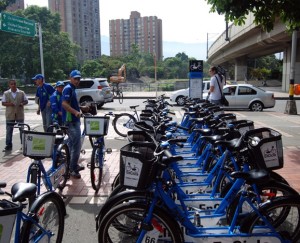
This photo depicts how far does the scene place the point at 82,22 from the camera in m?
100

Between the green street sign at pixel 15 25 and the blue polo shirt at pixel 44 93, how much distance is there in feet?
33.8

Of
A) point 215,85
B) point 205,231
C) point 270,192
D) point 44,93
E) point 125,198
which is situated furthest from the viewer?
point 215,85

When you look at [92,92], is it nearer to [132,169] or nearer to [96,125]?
[96,125]

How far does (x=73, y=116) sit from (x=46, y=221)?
258 centimetres

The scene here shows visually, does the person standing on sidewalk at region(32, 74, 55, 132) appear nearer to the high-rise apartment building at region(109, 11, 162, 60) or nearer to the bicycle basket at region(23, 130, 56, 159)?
the bicycle basket at region(23, 130, 56, 159)

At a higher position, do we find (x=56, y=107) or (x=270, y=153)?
(x=56, y=107)

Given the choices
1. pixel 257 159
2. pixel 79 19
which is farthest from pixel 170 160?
pixel 79 19

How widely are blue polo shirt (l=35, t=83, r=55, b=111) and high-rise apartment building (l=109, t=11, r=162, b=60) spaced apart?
97558 mm

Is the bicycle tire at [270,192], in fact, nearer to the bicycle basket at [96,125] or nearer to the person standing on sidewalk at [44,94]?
the bicycle basket at [96,125]

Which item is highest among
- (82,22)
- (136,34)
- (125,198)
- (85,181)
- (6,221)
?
(82,22)

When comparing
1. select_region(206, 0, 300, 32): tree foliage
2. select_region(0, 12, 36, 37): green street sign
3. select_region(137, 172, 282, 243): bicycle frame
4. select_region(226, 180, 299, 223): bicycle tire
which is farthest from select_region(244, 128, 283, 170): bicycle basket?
select_region(0, 12, 36, 37): green street sign

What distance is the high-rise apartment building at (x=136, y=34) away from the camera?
10650 cm

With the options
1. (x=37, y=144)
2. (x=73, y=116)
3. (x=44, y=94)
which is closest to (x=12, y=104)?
(x=44, y=94)

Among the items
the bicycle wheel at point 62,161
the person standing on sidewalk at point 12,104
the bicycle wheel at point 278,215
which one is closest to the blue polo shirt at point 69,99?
the bicycle wheel at point 62,161
